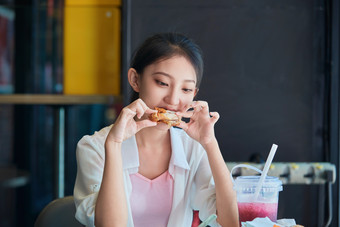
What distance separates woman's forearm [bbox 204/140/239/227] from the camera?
4.46 feet

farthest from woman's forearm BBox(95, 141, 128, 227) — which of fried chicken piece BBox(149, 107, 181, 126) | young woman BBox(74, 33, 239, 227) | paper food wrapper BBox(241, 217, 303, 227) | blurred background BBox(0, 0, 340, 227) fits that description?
blurred background BBox(0, 0, 340, 227)

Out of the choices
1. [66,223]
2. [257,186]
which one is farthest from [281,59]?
[66,223]

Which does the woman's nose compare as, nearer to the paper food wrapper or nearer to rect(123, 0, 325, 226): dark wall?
the paper food wrapper

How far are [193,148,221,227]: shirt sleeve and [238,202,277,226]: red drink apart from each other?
→ 0.20m

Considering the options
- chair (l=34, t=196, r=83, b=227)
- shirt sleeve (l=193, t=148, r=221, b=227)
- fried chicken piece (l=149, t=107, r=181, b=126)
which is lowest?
chair (l=34, t=196, r=83, b=227)

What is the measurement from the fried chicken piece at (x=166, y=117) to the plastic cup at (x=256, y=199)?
0.28 meters

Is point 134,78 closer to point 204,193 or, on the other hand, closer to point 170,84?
point 170,84

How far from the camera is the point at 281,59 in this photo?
209cm

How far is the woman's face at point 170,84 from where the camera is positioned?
143 centimetres

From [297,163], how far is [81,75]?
994 mm

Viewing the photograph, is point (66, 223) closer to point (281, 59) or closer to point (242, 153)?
point (242, 153)

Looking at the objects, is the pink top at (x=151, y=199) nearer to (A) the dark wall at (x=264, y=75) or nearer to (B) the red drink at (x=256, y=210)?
(B) the red drink at (x=256, y=210)

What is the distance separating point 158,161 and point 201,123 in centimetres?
25

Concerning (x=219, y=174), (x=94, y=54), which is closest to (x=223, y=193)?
(x=219, y=174)
